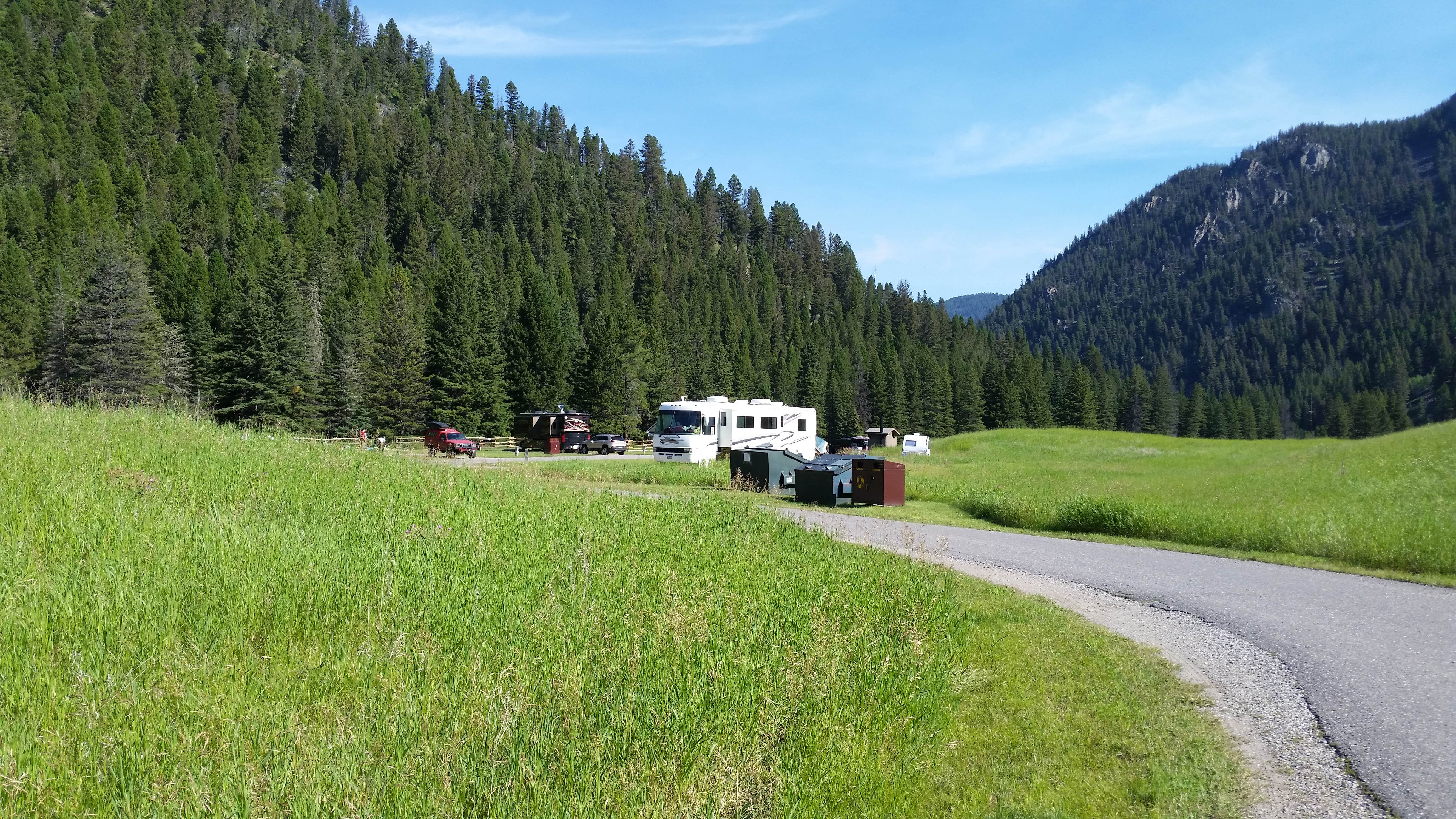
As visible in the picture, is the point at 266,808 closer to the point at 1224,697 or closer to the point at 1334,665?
the point at 1224,697

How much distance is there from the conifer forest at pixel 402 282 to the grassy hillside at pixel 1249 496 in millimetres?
19024

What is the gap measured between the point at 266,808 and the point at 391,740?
74 centimetres

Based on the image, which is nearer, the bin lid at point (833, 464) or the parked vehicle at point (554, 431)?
the bin lid at point (833, 464)

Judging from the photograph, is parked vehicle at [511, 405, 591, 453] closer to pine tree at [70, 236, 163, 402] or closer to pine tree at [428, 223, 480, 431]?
pine tree at [428, 223, 480, 431]

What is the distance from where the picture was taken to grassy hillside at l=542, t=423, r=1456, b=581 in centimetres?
1344

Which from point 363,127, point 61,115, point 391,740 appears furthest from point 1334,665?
point 363,127

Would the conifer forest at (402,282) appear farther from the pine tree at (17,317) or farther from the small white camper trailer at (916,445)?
the small white camper trailer at (916,445)

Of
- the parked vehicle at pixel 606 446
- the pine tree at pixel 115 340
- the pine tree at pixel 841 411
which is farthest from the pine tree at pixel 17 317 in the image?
the pine tree at pixel 841 411

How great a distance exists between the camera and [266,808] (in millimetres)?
3350

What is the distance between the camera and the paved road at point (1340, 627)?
5246 mm

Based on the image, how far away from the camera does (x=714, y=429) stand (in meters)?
38.0

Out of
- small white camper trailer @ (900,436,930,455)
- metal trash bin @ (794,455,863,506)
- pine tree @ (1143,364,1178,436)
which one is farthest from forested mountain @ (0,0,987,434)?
pine tree @ (1143,364,1178,436)

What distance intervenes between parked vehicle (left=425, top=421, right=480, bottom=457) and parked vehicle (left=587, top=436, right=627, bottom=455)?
7881 millimetres

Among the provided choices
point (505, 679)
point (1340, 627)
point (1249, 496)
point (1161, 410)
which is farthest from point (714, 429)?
point (1161, 410)
